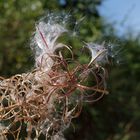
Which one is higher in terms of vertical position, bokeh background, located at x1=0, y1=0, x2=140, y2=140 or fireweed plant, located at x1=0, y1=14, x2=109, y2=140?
bokeh background, located at x1=0, y1=0, x2=140, y2=140

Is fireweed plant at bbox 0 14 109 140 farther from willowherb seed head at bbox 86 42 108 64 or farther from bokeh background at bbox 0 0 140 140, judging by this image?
bokeh background at bbox 0 0 140 140

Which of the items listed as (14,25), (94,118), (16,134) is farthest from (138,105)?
(16,134)

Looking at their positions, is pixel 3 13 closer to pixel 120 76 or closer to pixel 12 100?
pixel 120 76

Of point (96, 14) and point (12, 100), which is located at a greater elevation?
point (96, 14)

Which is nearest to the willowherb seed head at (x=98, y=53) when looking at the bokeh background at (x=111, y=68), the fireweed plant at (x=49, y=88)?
the fireweed plant at (x=49, y=88)

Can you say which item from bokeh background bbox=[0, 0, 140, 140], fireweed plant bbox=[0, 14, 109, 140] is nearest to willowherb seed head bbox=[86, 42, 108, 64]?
fireweed plant bbox=[0, 14, 109, 140]
